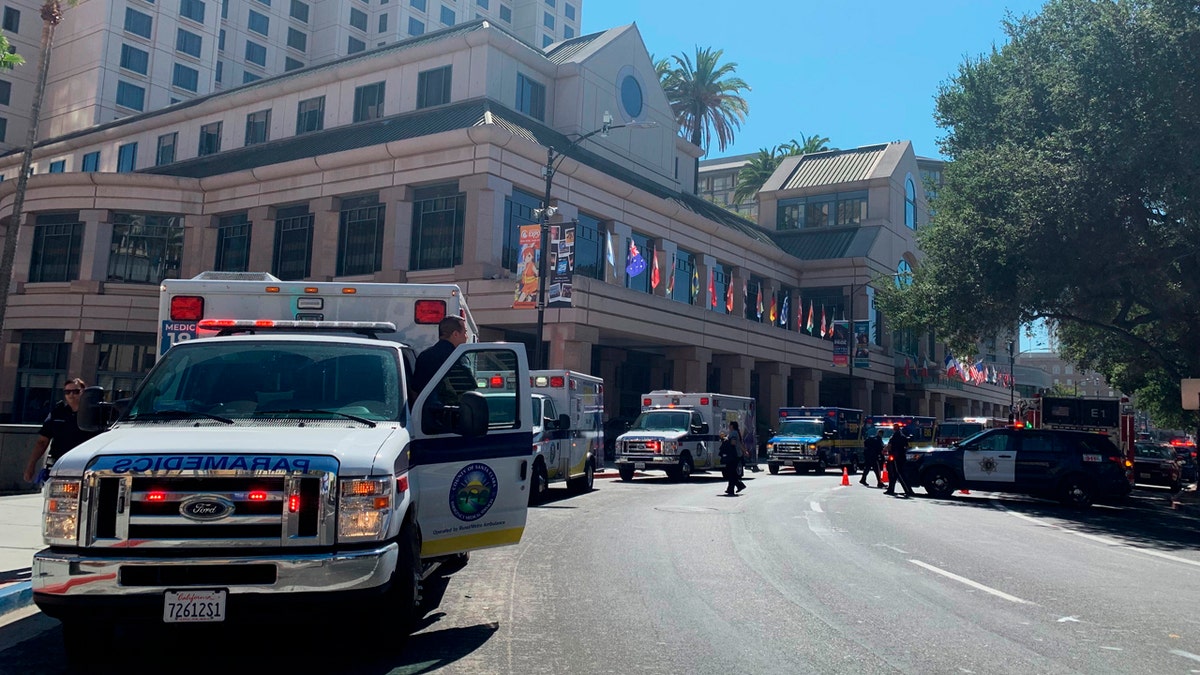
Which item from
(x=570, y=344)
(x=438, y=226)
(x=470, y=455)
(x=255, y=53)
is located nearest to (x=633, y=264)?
(x=570, y=344)

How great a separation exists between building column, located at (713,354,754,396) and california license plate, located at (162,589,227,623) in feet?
148

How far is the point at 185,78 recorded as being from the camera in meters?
71.1

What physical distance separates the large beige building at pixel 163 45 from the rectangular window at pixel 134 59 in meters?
0.07

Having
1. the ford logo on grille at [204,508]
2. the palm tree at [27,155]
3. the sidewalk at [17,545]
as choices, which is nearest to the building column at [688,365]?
the palm tree at [27,155]

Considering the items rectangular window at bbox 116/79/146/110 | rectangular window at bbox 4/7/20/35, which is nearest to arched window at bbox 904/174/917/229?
rectangular window at bbox 116/79/146/110

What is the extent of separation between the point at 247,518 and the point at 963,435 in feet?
126

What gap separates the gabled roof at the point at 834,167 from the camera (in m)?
70.6

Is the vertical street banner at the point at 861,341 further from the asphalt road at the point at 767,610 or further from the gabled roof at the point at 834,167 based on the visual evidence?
the asphalt road at the point at 767,610

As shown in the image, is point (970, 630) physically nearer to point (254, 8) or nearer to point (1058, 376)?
point (254, 8)

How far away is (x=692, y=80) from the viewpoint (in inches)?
3022

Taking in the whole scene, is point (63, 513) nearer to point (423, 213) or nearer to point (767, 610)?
point (767, 610)

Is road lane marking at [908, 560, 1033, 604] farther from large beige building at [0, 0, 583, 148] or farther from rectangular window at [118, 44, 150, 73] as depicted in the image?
rectangular window at [118, 44, 150, 73]

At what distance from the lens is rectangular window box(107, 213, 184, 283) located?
46.9 m

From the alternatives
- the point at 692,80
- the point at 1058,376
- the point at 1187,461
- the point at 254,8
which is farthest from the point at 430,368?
the point at 1058,376
